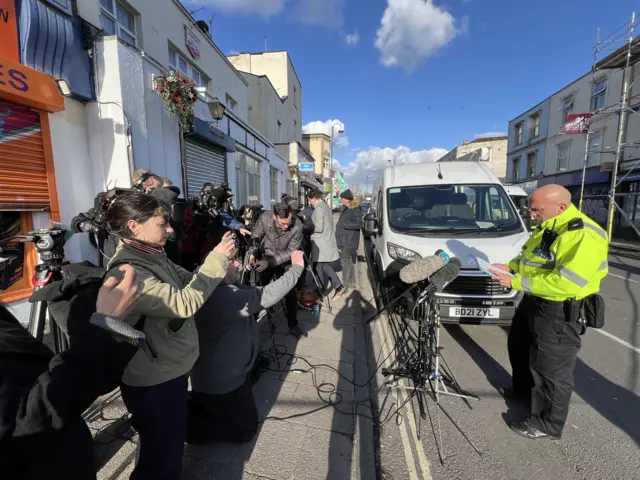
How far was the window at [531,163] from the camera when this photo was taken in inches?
866

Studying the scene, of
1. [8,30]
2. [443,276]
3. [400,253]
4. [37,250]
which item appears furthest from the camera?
[400,253]

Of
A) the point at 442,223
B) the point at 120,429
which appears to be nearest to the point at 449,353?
the point at 442,223

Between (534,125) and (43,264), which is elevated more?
(534,125)

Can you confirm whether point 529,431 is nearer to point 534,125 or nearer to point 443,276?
point 443,276

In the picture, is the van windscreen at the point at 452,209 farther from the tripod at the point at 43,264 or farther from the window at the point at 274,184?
the window at the point at 274,184

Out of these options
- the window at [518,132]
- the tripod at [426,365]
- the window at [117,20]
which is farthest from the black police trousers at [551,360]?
the window at [518,132]

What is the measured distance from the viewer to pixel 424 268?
7.64 ft

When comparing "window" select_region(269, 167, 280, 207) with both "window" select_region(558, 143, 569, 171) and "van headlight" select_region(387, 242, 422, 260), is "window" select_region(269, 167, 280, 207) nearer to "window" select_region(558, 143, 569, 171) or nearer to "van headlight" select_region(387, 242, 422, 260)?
"van headlight" select_region(387, 242, 422, 260)

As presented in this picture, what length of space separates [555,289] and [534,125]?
26182 mm

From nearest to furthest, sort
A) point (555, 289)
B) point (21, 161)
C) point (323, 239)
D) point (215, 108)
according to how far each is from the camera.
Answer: point (555, 289), point (21, 161), point (323, 239), point (215, 108)

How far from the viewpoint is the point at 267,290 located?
7.08ft

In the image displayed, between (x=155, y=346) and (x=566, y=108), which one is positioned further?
(x=566, y=108)

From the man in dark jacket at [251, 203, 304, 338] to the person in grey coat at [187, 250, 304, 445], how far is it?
1.89 meters

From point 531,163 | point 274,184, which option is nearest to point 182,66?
point 274,184
